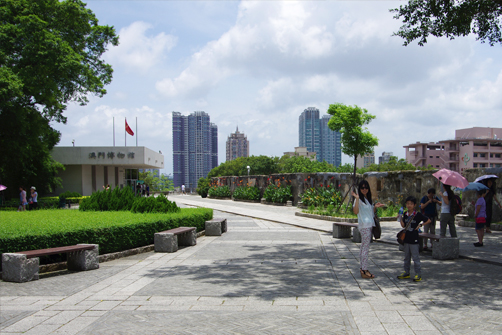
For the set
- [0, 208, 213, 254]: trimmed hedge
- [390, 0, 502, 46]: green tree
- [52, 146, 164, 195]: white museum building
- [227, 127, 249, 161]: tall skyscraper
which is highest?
[227, 127, 249, 161]: tall skyscraper

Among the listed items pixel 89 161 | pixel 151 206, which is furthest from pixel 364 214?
pixel 89 161

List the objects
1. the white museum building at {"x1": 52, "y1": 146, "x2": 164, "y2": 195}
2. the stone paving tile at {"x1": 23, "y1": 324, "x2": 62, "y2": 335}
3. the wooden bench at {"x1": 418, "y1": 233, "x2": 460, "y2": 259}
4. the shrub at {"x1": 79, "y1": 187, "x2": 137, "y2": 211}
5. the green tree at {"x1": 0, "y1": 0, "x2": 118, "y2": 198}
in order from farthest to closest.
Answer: the white museum building at {"x1": 52, "y1": 146, "x2": 164, "y2": 195} < the green tree at {"x1": 0, "y1": 0, "x2": 118, "y2": 198} < the shrub at {"x1": 79, "y1": 187, "x2": 137, "y2": 211} < the wooden bench at {"x1": 418, "y1": 233, "x2": 460, "y2": 259} < the stone paving tile at {"x1": 23, "y1": 324, "x2": 62, "y2": 335}

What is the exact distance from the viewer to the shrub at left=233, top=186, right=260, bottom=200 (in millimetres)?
31000

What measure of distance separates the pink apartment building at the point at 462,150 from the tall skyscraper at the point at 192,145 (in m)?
71.6

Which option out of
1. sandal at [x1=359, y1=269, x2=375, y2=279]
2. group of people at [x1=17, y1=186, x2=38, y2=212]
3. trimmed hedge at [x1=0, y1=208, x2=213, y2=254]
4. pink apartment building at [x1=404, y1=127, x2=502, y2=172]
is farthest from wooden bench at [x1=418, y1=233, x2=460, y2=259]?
pink apartment building at [x1=404, y1=127, x2=502, y2=172]

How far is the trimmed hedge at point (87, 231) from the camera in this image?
771cm

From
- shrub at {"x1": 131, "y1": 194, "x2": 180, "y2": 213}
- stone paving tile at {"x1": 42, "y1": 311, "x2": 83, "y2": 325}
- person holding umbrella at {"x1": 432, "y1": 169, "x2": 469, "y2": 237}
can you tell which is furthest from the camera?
shrub at {"x1": 131, "y1": 194, "x2": 180, "y2": 213}

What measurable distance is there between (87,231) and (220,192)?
99.0 ft

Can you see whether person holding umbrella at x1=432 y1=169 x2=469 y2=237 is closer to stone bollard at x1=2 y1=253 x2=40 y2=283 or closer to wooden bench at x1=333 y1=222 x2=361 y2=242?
wooden bench at x1=333 y1=222 x2=361 y2=242

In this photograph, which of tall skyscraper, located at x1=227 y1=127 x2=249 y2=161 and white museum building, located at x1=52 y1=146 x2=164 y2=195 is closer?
white museum building, located at x1=52 y1=146 x2=164 y2=195

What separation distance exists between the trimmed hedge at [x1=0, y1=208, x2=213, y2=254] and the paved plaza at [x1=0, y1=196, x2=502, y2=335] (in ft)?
1.88

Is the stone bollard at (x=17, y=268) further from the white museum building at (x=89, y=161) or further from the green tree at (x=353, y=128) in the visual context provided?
the white museum building at (x=89, y=161)

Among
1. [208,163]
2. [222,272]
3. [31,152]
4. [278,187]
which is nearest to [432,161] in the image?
[208,163]

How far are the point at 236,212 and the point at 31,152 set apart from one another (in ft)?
43.9
